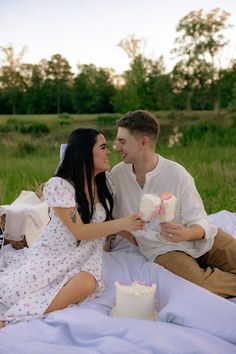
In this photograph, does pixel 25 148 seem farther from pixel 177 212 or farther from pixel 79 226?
pixel 79 226

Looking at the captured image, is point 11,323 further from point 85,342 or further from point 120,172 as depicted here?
point 120,172

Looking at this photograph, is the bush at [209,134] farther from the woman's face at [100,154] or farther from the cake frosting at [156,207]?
the cake frosting at [156,207]

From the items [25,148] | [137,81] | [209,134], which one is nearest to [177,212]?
[25,148]

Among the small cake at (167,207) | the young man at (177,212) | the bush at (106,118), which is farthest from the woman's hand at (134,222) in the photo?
the bush at (106,118)

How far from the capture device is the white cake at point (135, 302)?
Answer: 2.24m

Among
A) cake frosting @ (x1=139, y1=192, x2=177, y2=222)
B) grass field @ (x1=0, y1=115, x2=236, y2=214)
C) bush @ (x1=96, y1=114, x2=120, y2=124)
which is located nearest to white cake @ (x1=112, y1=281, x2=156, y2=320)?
cake frosting @ (x1=139, y1=192, x2=177, y2=222)

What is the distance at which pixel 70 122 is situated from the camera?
28.8ft

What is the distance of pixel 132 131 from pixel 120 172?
0.91 feet

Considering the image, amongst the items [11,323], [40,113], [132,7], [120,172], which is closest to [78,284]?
[11,323]

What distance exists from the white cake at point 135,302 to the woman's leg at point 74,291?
7.0 inches

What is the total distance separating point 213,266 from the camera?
277cm

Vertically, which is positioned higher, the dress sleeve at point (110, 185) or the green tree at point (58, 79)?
the green tree at point (58, 79)

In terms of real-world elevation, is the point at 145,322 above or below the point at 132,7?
below

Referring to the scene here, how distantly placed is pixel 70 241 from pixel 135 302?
1.60 feet
